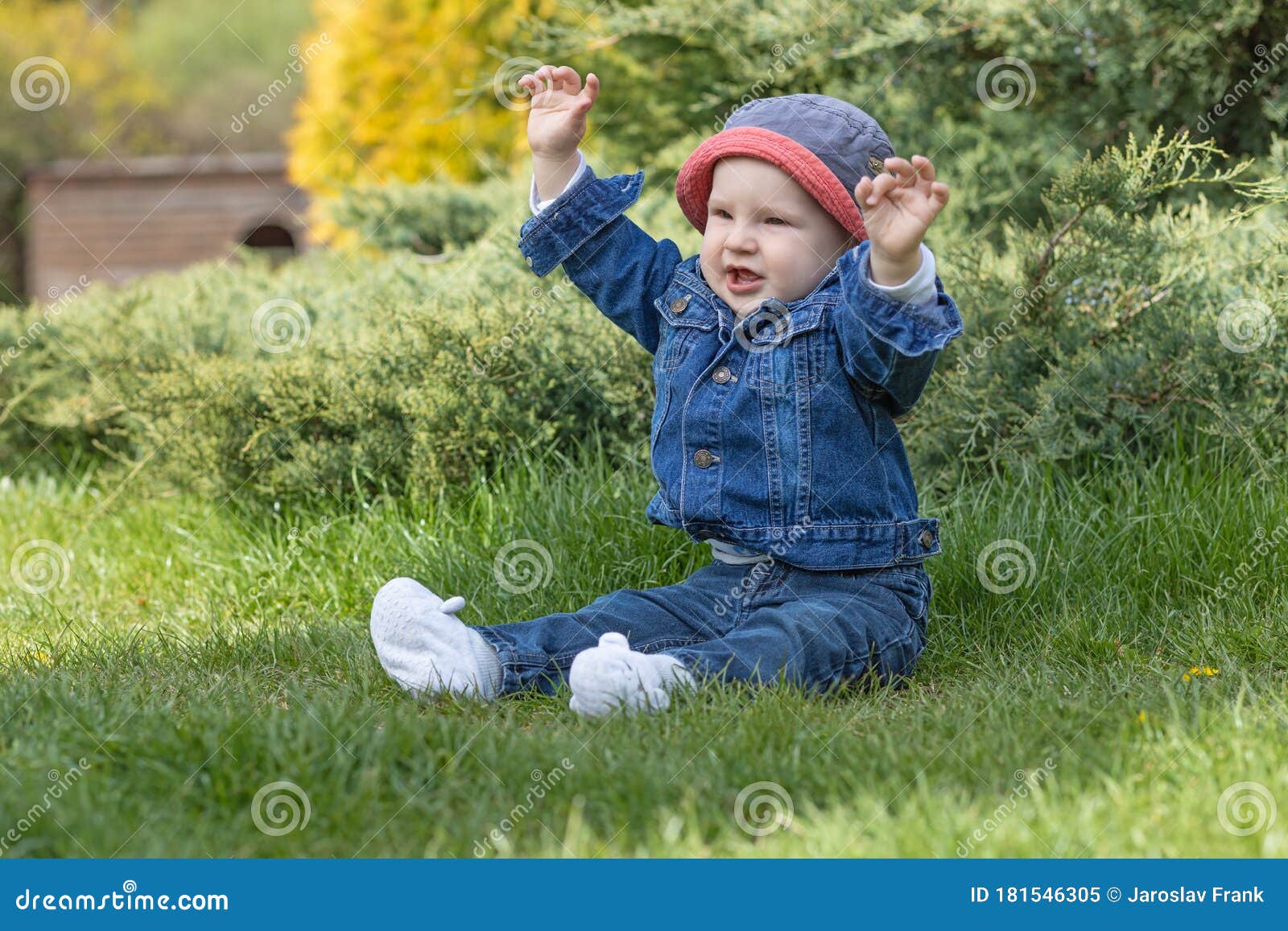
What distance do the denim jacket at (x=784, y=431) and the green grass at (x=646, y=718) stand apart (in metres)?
0.35

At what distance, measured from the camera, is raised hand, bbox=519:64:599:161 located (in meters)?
2.81

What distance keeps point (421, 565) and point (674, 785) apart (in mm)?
1548

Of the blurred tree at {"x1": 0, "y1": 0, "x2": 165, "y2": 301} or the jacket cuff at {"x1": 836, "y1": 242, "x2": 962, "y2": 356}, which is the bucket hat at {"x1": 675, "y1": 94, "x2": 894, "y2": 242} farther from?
the blurred tree at {"x1": 0, "y1": 0, "x2": 165, "y2": 301}

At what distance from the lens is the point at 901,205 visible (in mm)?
2354

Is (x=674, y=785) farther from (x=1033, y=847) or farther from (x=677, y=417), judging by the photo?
(x=677, y=417)

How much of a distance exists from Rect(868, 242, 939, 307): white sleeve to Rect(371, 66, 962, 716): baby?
5cm

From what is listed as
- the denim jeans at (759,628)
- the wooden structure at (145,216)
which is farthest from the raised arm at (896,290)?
the wooden structure at (145,216)

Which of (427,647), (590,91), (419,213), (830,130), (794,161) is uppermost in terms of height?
(419,213)

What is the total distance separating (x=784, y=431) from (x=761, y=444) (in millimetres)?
57

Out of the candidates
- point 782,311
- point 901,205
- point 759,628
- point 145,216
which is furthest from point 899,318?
point 145,216

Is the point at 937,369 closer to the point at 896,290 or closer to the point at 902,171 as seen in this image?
the point at 896,290

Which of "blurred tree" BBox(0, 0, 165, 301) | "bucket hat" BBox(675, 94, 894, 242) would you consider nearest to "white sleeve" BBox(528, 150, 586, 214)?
"bucket hat" BBox(675, 94, 894, 242)

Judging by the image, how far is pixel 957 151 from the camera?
5.41 m

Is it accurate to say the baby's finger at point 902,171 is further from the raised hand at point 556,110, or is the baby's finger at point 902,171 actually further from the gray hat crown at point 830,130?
the raised hand at point 556,110
